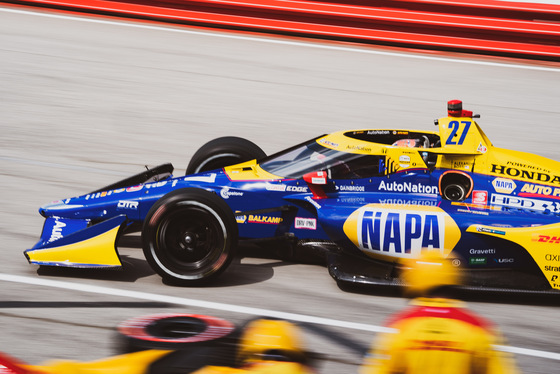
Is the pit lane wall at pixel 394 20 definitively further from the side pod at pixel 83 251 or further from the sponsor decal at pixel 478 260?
the side pod at pixel 83 251

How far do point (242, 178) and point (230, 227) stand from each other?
791 mm

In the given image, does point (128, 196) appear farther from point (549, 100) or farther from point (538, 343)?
point (549, 100)

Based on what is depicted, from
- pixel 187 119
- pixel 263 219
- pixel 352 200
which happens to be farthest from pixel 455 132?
pixel 187 119

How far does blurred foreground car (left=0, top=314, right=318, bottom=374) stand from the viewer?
313 cm

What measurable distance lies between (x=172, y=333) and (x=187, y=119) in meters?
7.34

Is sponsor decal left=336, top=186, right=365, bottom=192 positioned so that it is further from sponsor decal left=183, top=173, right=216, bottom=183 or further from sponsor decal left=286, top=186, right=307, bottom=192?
sponsor decal left=183, top=173, right=216, bottom=183

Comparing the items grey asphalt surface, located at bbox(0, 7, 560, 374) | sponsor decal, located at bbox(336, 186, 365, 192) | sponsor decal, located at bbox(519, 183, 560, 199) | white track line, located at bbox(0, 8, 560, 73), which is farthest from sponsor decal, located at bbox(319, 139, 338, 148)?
white track line, located at bbox(0, 8, 560, 73)

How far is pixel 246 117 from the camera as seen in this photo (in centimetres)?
1103

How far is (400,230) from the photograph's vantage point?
20.3 ft

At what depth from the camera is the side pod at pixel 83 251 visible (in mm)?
6160

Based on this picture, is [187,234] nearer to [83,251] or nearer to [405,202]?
[83,251]

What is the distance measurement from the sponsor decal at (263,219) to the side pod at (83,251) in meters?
1.13

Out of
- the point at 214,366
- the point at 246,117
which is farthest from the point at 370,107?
the point at 214,366

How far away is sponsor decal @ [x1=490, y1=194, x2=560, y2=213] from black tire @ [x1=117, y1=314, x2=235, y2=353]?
3.43 metres
